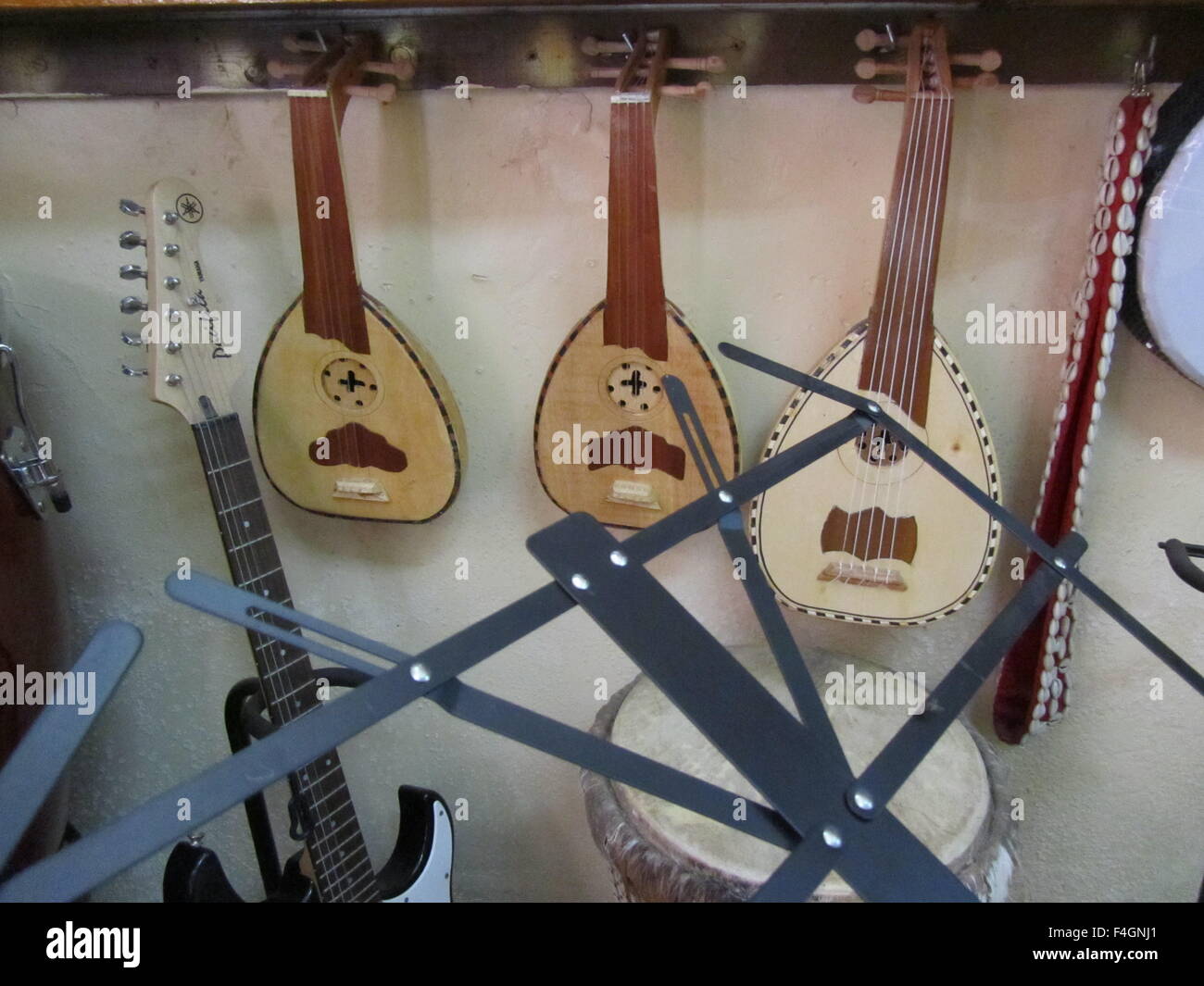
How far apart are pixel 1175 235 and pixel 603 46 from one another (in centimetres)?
67

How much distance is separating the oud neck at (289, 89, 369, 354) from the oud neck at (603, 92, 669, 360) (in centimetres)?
31

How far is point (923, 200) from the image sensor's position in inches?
35.5

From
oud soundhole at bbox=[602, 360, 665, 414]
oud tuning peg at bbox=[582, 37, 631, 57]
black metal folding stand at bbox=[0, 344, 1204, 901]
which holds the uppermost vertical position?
oud tuning peg at bbox=[582, 37, 631, 57]

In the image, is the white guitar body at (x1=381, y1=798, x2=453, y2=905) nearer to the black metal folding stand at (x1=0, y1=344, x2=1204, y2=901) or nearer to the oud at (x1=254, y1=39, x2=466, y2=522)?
the oud at (x1=254, y1=39, x2=466, y2=522)

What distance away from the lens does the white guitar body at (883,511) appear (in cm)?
99

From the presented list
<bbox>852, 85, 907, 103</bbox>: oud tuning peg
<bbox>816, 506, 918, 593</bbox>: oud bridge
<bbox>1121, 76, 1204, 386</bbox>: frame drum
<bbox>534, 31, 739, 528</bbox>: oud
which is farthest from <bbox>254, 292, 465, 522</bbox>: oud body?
<bbox>1121, 76, 1204, 386</bbox>: frame drum

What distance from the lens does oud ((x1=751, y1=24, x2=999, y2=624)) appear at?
0.90 m

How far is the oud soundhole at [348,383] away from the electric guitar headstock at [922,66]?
2.19 feet

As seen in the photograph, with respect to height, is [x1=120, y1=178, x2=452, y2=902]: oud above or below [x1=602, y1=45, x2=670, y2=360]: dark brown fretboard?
below

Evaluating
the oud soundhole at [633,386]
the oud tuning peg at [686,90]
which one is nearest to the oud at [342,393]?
the oud soundhole at [633,386]

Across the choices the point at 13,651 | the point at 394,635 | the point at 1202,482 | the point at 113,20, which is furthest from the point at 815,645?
the point at 113,20
